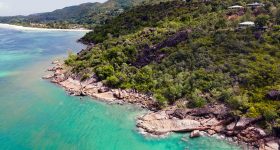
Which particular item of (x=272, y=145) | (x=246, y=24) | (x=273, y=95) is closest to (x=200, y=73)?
(x=273, y=95)

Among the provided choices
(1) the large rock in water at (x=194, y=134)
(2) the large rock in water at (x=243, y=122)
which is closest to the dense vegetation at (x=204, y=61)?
(2) the large rock in water at (x=243, y=122)

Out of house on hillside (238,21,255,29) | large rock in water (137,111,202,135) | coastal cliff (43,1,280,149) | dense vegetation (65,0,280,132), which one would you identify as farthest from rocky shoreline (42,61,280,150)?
house on hillside (238,21,255,29)

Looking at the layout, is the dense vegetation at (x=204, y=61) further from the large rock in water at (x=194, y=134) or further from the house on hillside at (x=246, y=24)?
the large rock in water at (x=194, y=134)

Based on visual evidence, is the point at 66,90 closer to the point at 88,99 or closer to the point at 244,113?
the point at 88,99

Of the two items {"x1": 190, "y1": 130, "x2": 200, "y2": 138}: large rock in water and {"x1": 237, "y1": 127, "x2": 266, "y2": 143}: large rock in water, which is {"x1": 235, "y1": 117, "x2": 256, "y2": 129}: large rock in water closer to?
{"x1": 237, "y1": 127, "x2": 266, "y2": 143}: large rock in water

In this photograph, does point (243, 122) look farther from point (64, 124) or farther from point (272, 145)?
point (64, 124)
